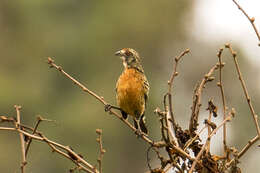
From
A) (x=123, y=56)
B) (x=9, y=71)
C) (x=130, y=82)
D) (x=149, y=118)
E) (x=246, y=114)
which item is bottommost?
(x=130, y=82)

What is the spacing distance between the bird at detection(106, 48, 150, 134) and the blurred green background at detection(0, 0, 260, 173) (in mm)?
16699

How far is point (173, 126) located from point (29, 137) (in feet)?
2.37

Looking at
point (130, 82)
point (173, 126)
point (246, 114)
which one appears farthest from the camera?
point (246, 114)

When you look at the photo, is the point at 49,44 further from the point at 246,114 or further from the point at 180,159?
the point at 180,159

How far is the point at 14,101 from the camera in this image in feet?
87.8

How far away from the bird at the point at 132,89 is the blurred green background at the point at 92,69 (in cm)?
1670

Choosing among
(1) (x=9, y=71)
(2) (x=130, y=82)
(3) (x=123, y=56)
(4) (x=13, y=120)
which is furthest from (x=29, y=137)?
(1) (x=9, y=71)

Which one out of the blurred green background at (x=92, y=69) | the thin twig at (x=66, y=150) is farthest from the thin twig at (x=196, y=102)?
the blurred green background at (x=92, y=69)

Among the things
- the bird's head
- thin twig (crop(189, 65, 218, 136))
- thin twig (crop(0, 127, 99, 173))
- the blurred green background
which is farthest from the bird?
the blurred green background

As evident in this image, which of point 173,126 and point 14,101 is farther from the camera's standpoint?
point 14,101

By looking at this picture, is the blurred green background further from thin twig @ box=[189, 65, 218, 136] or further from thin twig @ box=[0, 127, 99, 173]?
thin twig @ box=[0, 127, 99, 173]

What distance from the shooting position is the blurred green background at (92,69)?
2588 centimetres

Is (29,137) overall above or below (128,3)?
below

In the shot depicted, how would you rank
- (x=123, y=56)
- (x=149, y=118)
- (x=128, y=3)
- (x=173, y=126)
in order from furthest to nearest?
(x=128, y=3)
(x=149, y=118)
(x=123, y=56)
(x=173, y=126)
